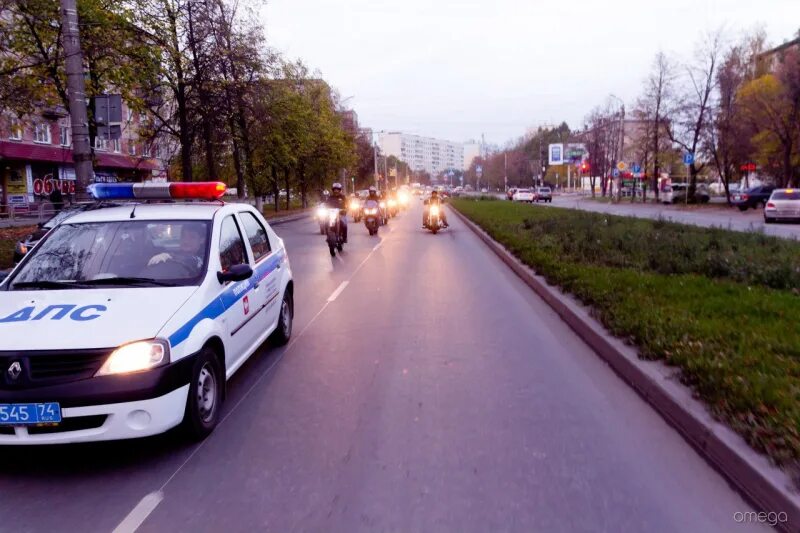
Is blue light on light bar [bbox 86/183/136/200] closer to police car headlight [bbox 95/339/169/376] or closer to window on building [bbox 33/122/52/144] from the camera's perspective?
police car headlight [bbox 95/339/169/376]

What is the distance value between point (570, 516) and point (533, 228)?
17.0 meters

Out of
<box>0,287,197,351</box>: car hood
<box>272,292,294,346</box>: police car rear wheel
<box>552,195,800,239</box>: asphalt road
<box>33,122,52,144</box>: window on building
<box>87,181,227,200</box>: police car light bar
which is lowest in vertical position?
<box>272,292,294,346</box>: police car rear wheel

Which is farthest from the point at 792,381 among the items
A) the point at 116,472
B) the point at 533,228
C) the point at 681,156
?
the point at 681,156

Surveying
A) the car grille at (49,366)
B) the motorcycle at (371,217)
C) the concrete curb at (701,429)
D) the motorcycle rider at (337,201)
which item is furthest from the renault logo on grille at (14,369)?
the motorcycle at (371,217)

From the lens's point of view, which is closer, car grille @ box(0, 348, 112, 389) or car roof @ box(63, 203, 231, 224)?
car grille @ box(0, 348, 112, 389)

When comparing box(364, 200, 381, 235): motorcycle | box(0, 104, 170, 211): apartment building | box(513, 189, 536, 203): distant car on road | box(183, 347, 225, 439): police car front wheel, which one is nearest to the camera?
box(183, 347, 225, 439): police car front wheel

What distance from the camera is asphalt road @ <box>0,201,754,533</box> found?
3.19 meters

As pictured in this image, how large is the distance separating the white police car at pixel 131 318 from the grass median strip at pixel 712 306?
3.53m

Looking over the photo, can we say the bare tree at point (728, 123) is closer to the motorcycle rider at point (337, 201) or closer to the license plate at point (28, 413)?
the motorcycle rider at point (337, 201)

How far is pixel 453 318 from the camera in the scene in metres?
8.26

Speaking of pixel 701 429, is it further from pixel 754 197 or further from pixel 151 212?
pixel 754 197

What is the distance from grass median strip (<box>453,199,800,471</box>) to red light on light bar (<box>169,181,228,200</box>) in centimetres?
423

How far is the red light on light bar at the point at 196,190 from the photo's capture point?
5.58 metres

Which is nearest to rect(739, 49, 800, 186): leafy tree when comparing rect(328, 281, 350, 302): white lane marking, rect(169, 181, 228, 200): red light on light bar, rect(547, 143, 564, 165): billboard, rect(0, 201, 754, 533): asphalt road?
rect(328, 281, 350, 302): white lane marking
